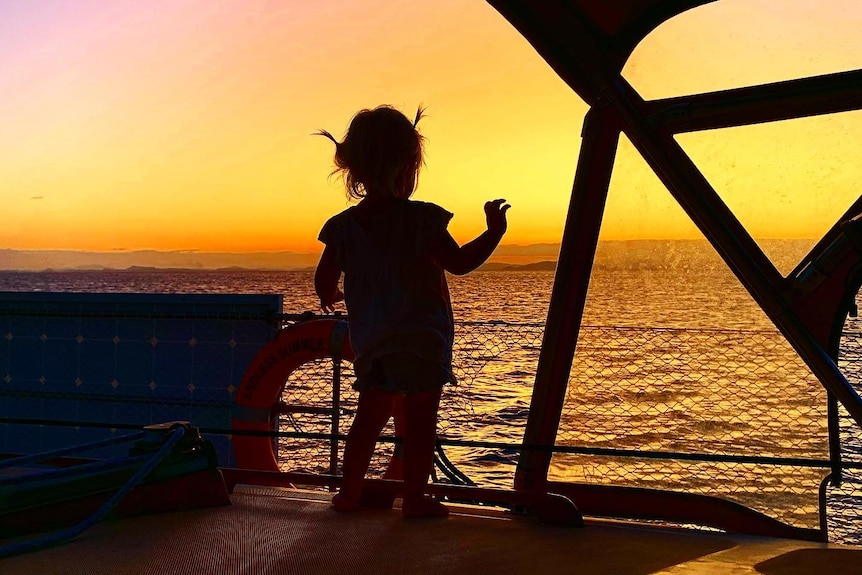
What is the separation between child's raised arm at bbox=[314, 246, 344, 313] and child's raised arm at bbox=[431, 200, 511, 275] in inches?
14.2

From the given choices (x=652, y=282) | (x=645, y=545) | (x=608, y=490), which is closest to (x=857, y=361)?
(x=652, y=282)

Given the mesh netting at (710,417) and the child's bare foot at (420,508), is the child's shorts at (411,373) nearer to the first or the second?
the child's bare foot at (420,508)

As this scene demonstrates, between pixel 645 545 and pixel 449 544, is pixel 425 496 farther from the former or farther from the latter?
pixel 645 545

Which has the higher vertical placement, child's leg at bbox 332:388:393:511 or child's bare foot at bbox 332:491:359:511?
child's leg at bbox 332:388:393:511

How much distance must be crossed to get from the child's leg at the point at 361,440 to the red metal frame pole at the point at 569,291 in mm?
449

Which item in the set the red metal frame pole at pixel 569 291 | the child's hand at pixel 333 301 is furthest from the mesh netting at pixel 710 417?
the child's hand at pixel 333 301

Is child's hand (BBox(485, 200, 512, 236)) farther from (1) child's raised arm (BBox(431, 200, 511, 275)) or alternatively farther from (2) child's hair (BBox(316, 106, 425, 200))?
(2) child's hair (BBox(316, 106, 425, 200))

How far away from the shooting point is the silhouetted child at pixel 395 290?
218cm

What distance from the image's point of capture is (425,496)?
2.26m

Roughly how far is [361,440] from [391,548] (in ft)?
1.57

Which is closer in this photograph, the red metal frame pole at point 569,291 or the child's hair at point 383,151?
the child's hair at point 383,151

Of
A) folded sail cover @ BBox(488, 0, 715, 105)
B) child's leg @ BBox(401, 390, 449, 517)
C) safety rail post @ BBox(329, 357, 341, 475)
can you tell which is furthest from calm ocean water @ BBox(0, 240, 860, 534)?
safety rail post @ BBox(329, 357, 341, 475)

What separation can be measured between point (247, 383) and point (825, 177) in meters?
2.77

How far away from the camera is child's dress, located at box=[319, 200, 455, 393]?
2176 millimetres
